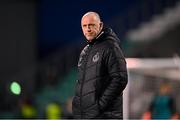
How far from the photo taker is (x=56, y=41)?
17.6 metres

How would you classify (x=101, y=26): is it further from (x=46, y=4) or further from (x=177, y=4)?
(x=46, y=4)

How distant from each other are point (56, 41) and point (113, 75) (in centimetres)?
1276

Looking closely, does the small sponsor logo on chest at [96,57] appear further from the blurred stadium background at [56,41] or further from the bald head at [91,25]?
the blurred stadium background at [56,41]

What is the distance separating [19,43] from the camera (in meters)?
17.7

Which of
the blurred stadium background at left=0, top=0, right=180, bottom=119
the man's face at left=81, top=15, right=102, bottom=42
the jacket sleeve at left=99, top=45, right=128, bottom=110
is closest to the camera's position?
the jacket sleeve at left=99, top=45, right=128, bottom=110

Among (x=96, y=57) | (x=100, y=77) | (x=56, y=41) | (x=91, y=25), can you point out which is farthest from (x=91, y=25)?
(x=56, y=41)

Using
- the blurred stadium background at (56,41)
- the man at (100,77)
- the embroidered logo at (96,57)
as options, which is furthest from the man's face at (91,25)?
the blurred stadium background at (56,41)

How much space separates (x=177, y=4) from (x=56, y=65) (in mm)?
3440

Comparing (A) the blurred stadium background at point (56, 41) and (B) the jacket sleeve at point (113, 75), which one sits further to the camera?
(A) the blurred stadium background at point (56, 41)

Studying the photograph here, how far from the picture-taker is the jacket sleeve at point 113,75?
489cm

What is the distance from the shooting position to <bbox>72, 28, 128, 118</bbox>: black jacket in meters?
4.91

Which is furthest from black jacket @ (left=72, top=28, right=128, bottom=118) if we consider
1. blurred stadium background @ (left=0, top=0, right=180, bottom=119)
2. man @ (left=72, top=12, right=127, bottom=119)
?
blurred stadium background @ (left=0, top=0, right=180, bottom=119)

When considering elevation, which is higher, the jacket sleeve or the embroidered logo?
the embroidered logo

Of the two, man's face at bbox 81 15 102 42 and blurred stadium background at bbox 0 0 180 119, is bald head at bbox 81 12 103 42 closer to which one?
man's face at bbox 81 15 102 42
